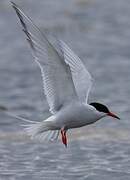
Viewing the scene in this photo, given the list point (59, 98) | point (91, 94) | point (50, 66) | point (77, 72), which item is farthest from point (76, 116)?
point (91, 94)

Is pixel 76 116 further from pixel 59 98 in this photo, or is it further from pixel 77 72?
pixel 77 72

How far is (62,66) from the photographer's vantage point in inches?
355

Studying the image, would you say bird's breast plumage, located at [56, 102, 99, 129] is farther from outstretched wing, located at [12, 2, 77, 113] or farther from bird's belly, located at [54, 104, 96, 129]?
outstretched wing, located at [12, 2, 77, 113]

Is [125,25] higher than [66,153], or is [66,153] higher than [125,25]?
[66,153]

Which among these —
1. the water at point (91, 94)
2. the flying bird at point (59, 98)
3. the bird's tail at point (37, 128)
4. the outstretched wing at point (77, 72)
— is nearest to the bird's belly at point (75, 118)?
the flying bird at point (59, 98)

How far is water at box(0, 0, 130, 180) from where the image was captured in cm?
1105

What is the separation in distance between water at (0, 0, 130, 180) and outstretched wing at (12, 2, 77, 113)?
139cm

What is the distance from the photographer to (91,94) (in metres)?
14.6

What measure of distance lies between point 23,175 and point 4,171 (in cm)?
29

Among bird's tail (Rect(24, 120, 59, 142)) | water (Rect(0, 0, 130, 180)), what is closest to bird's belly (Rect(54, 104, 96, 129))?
bird's tail (Rect(24, 120, 59, 142))

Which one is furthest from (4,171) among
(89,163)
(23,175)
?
(89,163)

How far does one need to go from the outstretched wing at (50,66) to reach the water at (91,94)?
139 centimetres

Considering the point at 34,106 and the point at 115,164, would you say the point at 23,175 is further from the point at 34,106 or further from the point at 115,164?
the point at 34,106

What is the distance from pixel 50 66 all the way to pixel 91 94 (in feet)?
18.3
